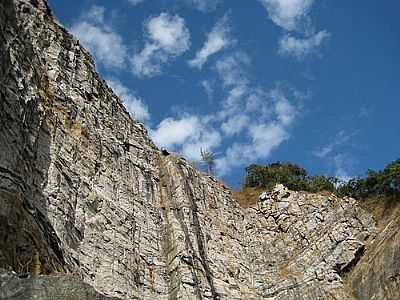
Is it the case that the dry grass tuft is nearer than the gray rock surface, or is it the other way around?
the gray rock surface

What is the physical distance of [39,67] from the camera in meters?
24.8

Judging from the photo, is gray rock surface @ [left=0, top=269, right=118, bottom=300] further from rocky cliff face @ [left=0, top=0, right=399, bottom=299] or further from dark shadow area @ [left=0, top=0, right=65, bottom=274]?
rocky cliff face @ [left=0, top=0, right=399, bottom=299]

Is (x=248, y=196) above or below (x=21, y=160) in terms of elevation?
above

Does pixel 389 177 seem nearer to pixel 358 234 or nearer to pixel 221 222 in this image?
pixel 358 234

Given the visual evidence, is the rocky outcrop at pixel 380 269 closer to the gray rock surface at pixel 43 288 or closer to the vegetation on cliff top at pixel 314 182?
the vegetation on cliff top at pixel 314 182

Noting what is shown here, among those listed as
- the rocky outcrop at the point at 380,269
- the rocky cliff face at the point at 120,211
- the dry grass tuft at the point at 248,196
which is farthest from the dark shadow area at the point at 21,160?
the dry grass tuft at the point at 248,196

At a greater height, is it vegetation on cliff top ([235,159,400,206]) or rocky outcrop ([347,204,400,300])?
vegetation on cliff top ([235,159,400,206])

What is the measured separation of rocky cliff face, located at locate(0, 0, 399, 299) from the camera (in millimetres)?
18531

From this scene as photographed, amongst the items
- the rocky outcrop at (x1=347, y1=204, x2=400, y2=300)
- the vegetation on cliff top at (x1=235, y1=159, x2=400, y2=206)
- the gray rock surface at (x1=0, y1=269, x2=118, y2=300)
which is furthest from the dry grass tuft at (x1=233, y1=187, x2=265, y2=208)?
the gray rock surface at (x1=0, y1=269, x2=118, y2=300)

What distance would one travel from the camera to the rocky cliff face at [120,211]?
1853 cm

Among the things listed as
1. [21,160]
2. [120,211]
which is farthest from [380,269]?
[21,160]

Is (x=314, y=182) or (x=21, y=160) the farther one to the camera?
(x=314, y=182)

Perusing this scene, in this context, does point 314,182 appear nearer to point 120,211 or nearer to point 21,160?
point 120,211

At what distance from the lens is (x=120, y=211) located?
83.3 feet
